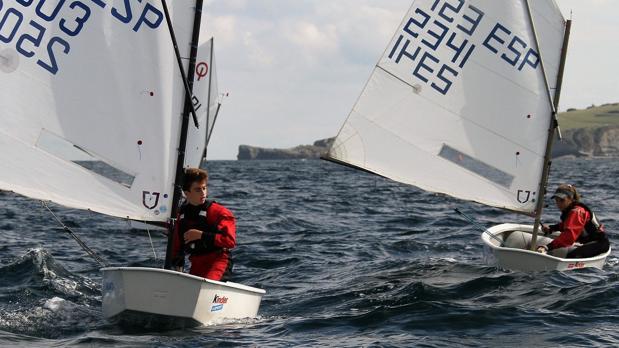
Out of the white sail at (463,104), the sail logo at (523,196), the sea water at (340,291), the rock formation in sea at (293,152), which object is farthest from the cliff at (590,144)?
the sail logo at (523,196)

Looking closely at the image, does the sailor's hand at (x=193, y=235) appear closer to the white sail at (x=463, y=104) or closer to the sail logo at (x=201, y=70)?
the white sail at (x=463, y=104)

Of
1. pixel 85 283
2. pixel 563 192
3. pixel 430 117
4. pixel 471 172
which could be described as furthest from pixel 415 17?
pixel 85 283

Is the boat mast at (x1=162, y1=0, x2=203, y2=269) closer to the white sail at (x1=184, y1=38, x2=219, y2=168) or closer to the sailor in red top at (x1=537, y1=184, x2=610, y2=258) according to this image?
the sailor in red top at (x1=537, y1=184, x2=610, y2=258)

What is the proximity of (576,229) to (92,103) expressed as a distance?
7.47 metres

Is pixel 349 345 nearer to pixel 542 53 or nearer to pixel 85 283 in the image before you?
pixel 85 283

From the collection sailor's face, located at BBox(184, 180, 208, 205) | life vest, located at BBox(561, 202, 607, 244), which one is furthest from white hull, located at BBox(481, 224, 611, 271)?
sailor's face, located at BBox(184, 180, 208, 205)

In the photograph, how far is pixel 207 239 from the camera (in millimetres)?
10383

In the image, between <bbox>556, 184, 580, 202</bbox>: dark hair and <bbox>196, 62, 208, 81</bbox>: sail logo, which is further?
<bbox>196, 62, 208, 81</bbox>: sail logo

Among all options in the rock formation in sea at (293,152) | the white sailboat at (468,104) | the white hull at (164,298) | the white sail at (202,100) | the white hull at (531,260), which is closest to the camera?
the white hull at (164,298)

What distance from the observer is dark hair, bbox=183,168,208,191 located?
10305 mm

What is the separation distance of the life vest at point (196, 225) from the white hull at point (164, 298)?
22.9 inches

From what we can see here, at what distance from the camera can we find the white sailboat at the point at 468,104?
50.8 ft

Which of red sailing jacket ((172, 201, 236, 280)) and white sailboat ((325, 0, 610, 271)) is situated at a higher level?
white sailboat ((325, 0, 610, 271))

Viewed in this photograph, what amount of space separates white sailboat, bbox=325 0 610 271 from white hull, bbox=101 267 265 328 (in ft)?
18.4
